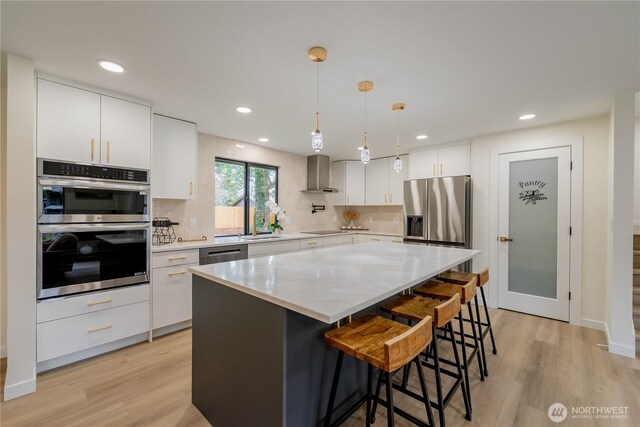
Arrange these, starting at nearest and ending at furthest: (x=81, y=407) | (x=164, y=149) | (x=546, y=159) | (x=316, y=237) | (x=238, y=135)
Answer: (x=81, y=407) → (x=164, y=149) → (x=546, y=159) → (x=238, y=135) → (x=316, y=237)

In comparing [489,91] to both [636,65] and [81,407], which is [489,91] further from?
[81,407]

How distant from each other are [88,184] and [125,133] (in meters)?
0.56

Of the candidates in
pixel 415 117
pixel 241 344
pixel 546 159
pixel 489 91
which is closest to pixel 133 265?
pixel 241 344

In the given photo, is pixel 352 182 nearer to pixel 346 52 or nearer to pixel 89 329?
pixel 346 52

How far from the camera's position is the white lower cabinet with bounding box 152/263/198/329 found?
8.73 feet

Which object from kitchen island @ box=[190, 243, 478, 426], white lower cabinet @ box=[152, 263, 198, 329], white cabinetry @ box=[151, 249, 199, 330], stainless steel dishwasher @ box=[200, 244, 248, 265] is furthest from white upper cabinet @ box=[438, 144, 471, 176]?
white lower cabinet @ box=[152, 263, 198, 329]

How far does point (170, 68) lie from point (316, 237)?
294 cm

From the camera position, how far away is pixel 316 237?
170 inches

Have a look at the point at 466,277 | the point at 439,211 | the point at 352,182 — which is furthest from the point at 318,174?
the point at 466,277

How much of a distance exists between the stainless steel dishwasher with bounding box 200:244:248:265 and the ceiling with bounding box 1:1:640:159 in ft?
4.99

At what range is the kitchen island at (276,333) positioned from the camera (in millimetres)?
1229

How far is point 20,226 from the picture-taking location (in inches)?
74.5

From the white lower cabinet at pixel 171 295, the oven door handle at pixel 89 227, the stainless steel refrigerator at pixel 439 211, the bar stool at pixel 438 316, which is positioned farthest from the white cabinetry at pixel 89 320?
the stainless steel refrigerator at pixel 439 211

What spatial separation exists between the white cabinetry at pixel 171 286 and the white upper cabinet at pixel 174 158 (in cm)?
71
